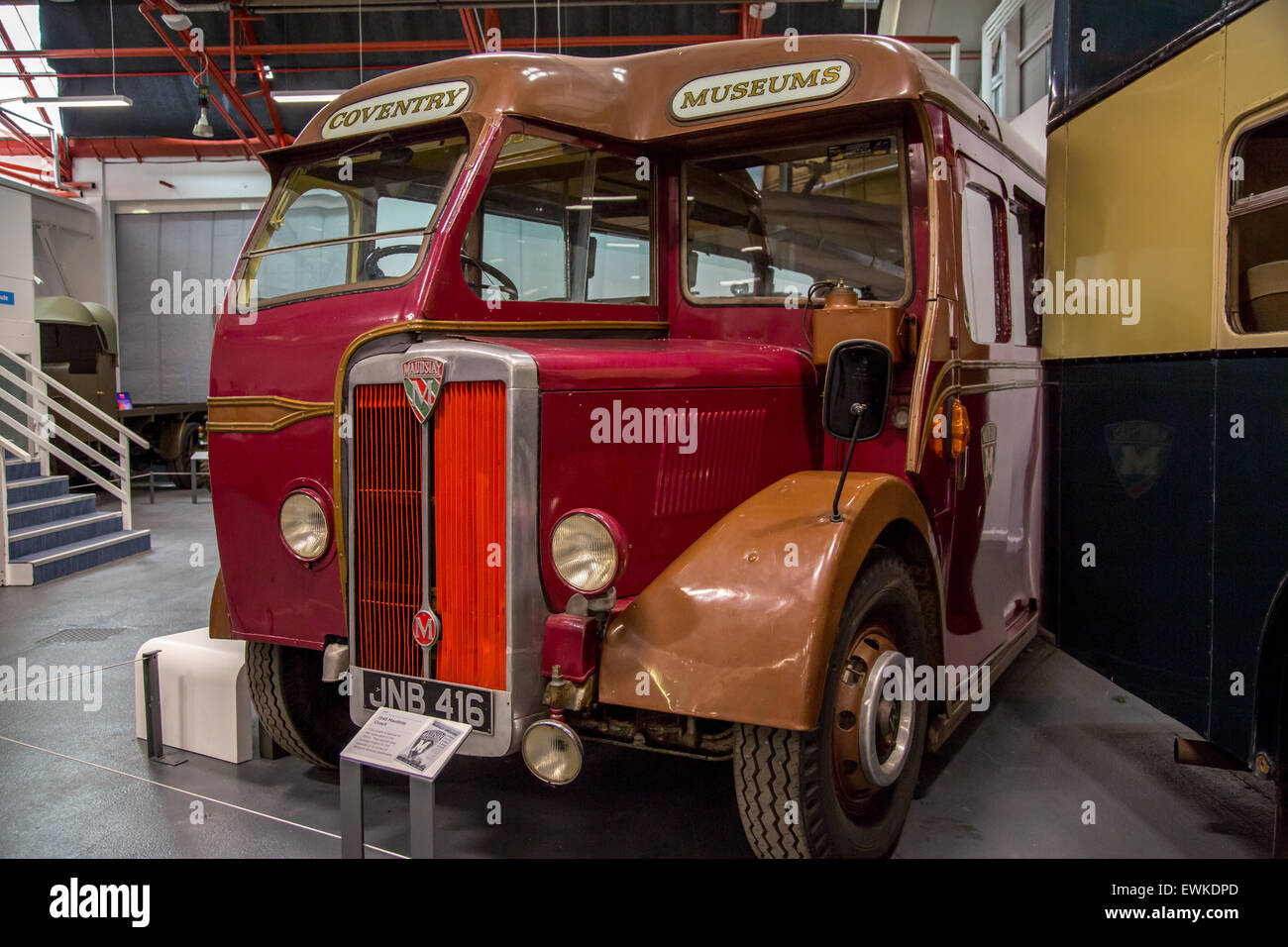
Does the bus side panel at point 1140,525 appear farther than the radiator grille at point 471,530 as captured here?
Yes

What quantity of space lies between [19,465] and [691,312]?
872 centimetres

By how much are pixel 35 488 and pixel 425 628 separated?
8.39 m

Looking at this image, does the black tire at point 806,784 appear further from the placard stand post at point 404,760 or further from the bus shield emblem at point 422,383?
the bus shield emblem at point 422,383

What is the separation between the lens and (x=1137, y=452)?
346 centimetres

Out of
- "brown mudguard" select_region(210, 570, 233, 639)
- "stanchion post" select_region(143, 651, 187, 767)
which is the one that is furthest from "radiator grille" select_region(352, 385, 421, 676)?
"stanchion post" select_region(143, 651, 187, 767)

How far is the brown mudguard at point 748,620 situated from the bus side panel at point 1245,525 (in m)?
1.14

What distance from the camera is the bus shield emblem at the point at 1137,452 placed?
3328 millimetres

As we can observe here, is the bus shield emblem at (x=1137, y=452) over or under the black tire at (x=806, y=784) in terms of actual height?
over

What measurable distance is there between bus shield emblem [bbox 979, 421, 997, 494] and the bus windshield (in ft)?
Answer: 7.82

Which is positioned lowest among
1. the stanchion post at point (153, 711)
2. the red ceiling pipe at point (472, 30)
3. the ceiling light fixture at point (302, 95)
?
the stanchion post at point (153, 711)

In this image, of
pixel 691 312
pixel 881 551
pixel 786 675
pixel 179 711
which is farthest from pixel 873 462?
pixel 179 711

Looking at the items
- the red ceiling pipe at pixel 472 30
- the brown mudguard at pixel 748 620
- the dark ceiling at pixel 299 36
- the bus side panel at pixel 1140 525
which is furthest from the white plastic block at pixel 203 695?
the red ceiling pipe at pixel 472 30

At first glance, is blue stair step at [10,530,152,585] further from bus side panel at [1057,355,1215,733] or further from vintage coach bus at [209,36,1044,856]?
bus side panel at [1057,355,1215,733]
